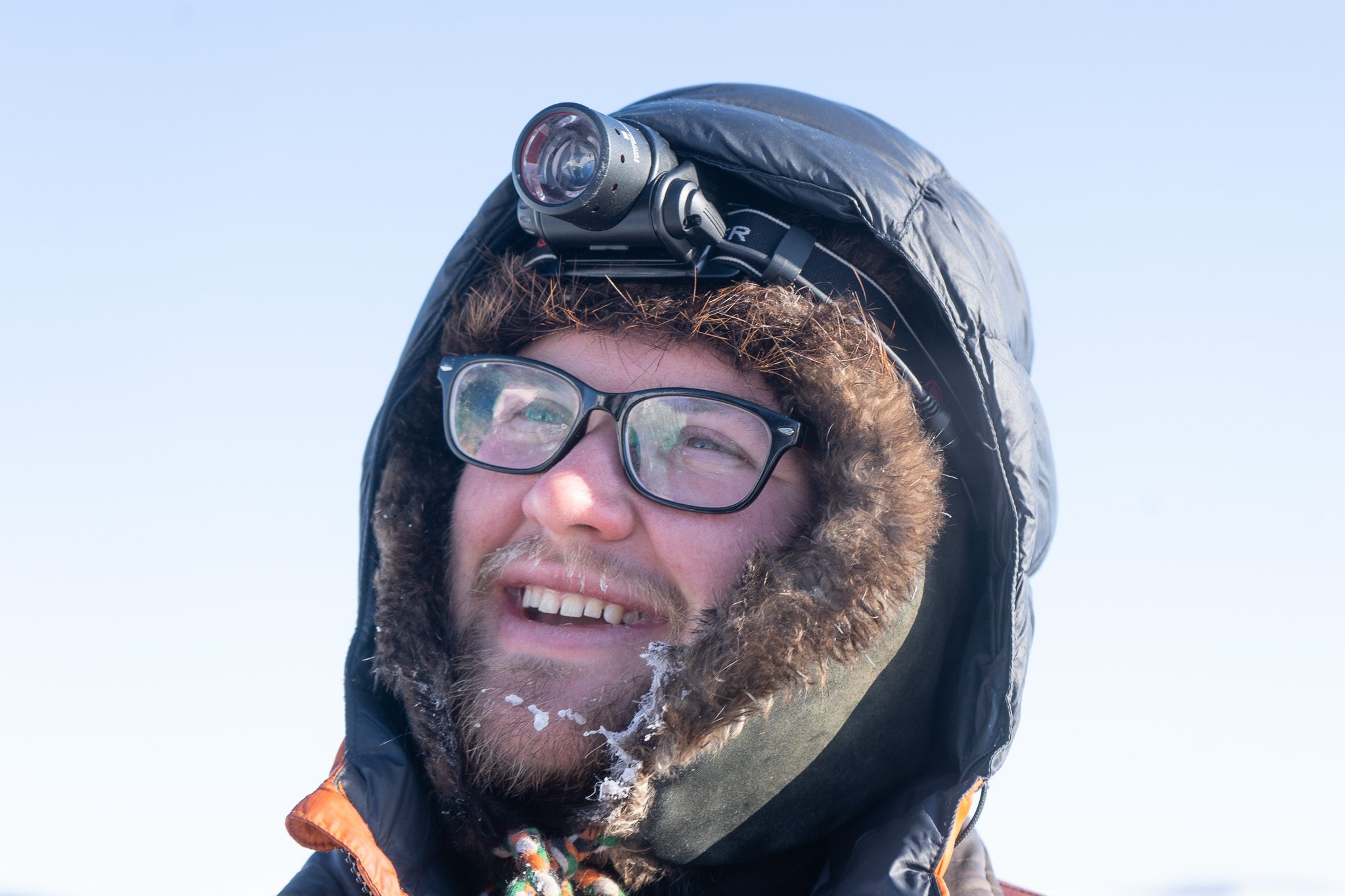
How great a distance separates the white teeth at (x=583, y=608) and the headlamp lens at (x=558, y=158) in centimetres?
70

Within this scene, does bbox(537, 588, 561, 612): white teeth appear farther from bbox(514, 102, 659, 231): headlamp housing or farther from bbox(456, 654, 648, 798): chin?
bbox(514, 102, 659, 231): headlamp housing

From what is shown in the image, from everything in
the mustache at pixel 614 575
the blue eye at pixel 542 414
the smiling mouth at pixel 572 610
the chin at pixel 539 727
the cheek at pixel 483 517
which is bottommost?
the chin at pixel 539 727

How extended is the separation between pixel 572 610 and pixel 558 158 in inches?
32.4

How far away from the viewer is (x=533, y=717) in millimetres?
2025

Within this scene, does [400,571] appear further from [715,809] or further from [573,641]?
[715,809]

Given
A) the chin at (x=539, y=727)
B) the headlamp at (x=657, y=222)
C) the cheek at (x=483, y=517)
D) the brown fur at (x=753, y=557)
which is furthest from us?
the cheek at (x=483, y=517)

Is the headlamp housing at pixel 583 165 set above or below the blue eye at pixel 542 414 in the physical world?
above

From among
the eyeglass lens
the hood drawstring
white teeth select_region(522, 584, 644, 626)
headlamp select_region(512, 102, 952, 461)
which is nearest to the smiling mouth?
white teeth select_region(522, 584, 644, 626)

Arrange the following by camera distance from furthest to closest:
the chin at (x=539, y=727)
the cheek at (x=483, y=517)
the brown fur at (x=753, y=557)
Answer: the cheek at (x=483, y=517) → the chin at (x=539, y=727) → the brown fur at (x=753, y=557)

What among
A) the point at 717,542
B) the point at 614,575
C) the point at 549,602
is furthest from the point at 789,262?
the point at 549,602

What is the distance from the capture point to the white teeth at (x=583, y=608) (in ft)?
6.84

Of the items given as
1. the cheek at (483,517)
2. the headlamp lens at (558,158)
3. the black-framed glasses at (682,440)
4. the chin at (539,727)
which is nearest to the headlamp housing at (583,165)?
the headlamp lens at (558,158)

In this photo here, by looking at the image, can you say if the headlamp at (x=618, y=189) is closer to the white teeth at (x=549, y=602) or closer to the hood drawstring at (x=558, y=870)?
the white teeth at (x=549, y=602)

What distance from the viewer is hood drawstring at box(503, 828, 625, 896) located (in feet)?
6.30
